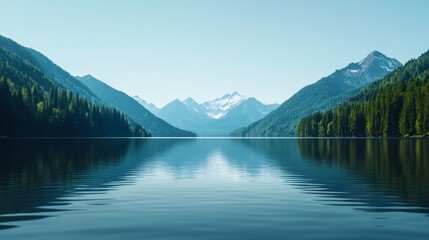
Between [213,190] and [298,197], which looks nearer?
[298,197]

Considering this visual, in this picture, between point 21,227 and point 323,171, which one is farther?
point 323,171

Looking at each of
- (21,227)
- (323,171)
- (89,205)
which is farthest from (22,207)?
(323,171)

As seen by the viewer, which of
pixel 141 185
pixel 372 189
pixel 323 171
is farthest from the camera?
pixel 323 171

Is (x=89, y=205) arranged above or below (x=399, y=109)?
below

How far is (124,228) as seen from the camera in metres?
18.7

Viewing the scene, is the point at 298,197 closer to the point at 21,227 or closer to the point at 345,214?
the point at 345,214

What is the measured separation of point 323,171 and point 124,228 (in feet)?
99.1

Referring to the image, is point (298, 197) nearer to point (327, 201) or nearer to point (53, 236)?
point (327, 201)

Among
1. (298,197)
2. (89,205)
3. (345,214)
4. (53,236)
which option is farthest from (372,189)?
(53,236)

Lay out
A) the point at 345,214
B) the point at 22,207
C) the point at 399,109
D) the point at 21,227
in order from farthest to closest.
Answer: the point at 399,109
the point at 22,207
the point at 345,214
the point at 21,227

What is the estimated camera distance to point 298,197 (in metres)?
28.1

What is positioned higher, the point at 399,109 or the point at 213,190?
the point at 399,109

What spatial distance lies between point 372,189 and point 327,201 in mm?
6227

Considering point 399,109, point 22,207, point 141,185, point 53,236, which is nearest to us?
point 53,236
